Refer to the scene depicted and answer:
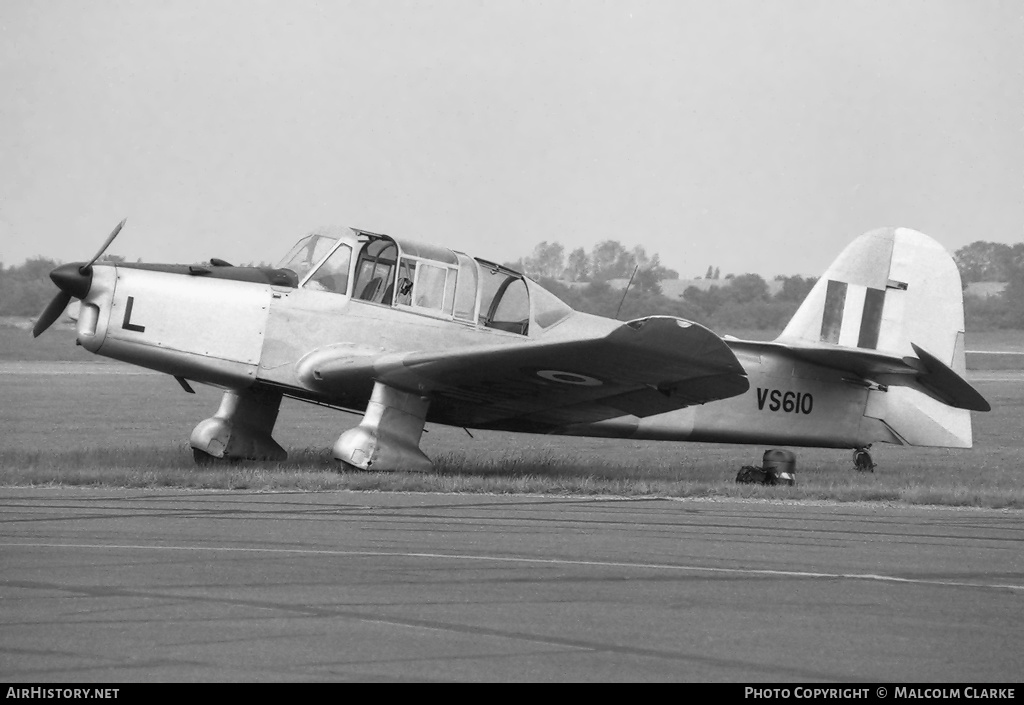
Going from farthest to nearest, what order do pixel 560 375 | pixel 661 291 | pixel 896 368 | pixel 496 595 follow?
pixel 661 291
pixel 896 368
pixel 560 375
pixel 496 595

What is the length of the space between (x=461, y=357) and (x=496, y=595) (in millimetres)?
5434

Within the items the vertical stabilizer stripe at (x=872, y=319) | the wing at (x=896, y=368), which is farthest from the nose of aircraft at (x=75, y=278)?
the vertical stabilizer stripe at (x=872, y=319)

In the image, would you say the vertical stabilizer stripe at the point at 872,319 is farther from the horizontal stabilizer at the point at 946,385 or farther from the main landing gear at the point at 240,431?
the main landing gear at the point at 240,431

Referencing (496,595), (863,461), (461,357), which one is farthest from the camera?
(863,461)

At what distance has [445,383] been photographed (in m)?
11.2

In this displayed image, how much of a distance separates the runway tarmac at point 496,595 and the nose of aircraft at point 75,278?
2.98m

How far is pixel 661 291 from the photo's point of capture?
23.0 metres

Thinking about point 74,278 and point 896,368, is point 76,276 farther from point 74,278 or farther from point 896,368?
point 896,368

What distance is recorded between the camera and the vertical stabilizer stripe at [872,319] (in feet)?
45.1

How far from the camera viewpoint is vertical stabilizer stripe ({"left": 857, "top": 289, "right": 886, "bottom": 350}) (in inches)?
541

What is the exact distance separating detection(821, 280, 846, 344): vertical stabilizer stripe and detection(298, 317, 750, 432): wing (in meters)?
3.13

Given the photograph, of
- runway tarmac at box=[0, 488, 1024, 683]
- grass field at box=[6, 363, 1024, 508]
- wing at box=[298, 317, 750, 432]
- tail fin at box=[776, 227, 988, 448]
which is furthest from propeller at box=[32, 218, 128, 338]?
tail fin at box=[776, 227, 988, 448]

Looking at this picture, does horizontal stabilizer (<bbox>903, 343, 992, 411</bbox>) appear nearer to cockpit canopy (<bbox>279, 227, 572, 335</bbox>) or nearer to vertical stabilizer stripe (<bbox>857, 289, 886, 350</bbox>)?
vertical stabilizer stripe (<bbox>857, 289, 886, 350</bbox>)

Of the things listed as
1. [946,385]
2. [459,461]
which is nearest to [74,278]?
[459,461]
